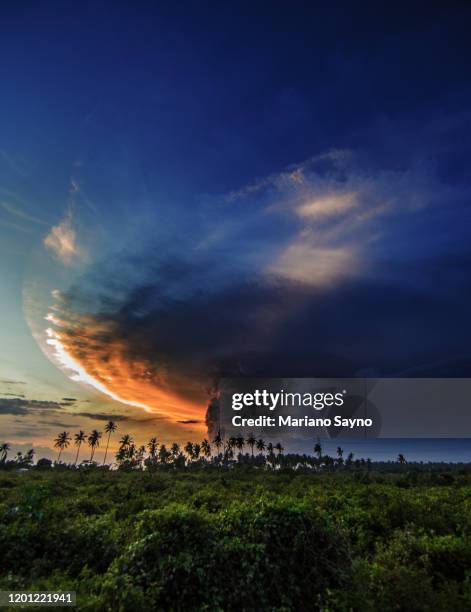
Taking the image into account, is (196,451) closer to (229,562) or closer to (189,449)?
(189,449)

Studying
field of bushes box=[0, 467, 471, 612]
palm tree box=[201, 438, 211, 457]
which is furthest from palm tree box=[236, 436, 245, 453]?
field of bushes box=[0, 467, 471, 612]

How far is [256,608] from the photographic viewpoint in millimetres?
8758

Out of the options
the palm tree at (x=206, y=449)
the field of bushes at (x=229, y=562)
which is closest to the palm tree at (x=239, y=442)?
the palm tree at (x=206, y=449)

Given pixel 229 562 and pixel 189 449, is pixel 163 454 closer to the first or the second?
pixel 189 449

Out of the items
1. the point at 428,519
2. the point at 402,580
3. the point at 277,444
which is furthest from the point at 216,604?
the point at 277,444

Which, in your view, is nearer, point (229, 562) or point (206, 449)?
point (229, 562)

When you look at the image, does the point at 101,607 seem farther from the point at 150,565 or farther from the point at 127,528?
the point at 127,528

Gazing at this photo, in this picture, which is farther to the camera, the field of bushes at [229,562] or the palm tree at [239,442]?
the palm tree at [239,442]

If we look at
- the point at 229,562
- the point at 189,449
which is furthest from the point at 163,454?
the point at 229,562

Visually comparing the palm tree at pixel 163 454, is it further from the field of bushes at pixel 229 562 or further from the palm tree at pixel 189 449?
the field of bushes at pixel 229 562

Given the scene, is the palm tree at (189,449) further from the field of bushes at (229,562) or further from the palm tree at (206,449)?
the field of bushes at (229,562)

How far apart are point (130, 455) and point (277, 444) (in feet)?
162

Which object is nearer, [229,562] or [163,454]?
[229,562]

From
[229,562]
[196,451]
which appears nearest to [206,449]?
[196,451]
